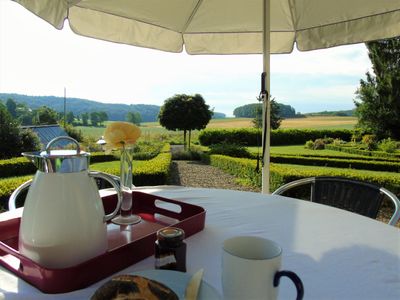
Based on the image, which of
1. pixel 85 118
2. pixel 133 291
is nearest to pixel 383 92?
pixel 85 118

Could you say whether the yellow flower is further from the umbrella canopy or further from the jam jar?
the umbrella canopy

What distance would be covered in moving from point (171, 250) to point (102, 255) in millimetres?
141

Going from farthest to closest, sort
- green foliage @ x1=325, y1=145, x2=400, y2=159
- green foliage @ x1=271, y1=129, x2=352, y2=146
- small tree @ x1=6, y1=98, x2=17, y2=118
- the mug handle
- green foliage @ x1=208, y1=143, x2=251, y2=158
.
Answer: green foliage @ x1=271, y1=129, x2=352, y2=146
green foliage @ x1=325, y1=145, x2=400, y2=159
small tree @ x1=6, y1=98, x2=17, y2=118
green foliage @ x1=208, y1=143, x2=251, y2=158
the mug handle

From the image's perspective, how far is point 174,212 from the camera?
1036mm

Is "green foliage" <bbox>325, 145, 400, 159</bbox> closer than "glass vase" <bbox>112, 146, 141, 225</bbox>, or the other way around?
"glass vase" <bbox>112, 146, 141, 225</bbox>

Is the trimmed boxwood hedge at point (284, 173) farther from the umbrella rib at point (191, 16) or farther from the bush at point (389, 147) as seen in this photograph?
the bush at point (389, 147)

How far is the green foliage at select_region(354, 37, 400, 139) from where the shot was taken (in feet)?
44.1

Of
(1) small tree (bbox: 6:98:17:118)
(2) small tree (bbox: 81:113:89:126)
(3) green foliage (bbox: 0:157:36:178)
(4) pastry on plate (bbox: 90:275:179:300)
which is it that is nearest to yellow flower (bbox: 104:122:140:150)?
(4) pastry on plate (bbox: 90:275:179:300)

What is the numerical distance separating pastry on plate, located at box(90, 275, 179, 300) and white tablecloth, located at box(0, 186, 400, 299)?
0.14 m

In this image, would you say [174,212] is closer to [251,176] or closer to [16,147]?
[251,176]

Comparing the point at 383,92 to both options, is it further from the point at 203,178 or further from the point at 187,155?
the point at 203,178

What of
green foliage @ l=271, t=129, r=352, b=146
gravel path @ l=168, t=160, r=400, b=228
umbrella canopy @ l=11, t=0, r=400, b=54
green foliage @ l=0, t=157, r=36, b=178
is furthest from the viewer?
green foliage @ l=271, t=129, r=352, b=146

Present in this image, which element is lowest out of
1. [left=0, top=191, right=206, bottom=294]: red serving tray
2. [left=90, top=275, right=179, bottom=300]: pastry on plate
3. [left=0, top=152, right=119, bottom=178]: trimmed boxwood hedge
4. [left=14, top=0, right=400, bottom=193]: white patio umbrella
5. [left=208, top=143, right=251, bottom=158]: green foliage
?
[left=0, top=152, right=119, bottom=178]: trimmed boxwood hedge

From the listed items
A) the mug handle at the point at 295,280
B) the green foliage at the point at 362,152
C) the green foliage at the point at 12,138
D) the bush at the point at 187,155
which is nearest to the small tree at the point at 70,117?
the green foliage at the point at 12,138
